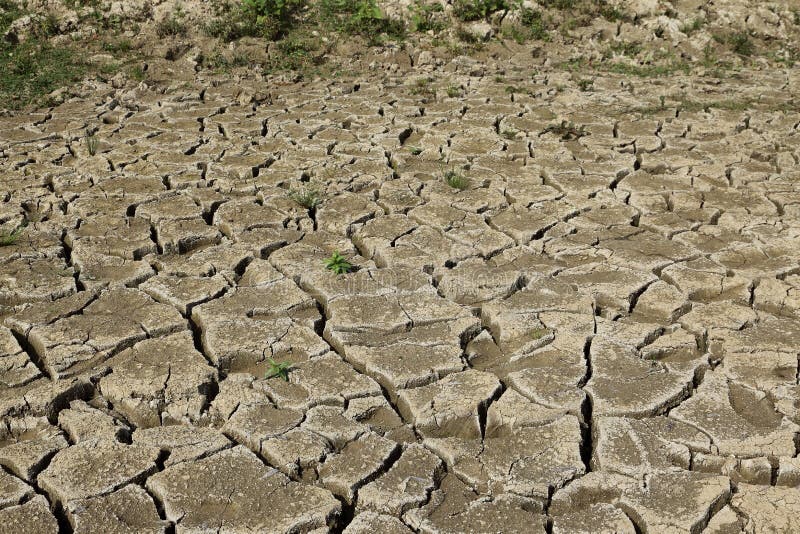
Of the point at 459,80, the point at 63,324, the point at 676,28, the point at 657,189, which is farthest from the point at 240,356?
A: the point at 676,28

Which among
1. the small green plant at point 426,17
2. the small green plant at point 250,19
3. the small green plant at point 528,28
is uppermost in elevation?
the small green plant at point 250,19

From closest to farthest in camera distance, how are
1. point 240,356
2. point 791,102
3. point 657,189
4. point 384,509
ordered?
point 384,509
point 240,356
point 657,189
point 791,102

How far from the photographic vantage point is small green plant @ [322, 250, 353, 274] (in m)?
4.61

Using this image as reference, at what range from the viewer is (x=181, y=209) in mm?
5398

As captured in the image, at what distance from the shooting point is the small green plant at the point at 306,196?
5.48 metres

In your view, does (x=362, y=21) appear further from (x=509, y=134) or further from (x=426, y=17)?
(x=509, y=134)

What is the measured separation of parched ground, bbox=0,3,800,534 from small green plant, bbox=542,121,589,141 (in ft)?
0.26

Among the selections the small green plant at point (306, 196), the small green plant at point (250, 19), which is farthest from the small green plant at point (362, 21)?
the small green plant at point (306, 196)

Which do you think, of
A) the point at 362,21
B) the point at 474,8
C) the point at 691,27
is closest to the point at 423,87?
the point at 362,21

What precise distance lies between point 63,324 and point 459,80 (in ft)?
17.3

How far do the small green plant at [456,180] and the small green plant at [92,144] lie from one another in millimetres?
2719

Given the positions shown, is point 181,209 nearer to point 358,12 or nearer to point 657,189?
point 657,189

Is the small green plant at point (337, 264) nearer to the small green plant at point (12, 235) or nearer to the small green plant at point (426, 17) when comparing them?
the small green plant at point (12, 235)

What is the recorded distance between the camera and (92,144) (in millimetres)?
6445
